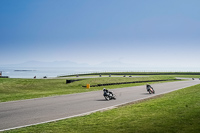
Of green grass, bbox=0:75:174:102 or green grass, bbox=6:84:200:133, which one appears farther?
green grass, bbox=0:75:174:102

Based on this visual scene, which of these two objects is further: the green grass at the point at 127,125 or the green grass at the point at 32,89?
the green grass at the point at 32,89

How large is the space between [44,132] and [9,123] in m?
2.63

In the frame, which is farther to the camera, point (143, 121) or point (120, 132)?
point (143, 121)

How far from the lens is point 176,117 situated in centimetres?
984

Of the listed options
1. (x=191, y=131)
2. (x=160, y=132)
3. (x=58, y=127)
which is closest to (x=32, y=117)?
(x=58, y=127)

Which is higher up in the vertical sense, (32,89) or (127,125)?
(127,125)

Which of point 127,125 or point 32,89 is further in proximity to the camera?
point 32,89

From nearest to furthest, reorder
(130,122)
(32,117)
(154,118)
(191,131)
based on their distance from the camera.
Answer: (191,131), (130,122), (154,118), (32,117)

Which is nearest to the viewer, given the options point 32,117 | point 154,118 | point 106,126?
point 106,126

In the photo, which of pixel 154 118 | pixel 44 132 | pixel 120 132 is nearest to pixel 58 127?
pixel 44 132

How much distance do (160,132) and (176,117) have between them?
272cm

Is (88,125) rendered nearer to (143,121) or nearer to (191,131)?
(143,121)

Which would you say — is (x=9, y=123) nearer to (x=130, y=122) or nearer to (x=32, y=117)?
(x=32, y=117)

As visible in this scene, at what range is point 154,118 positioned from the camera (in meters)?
9.79
